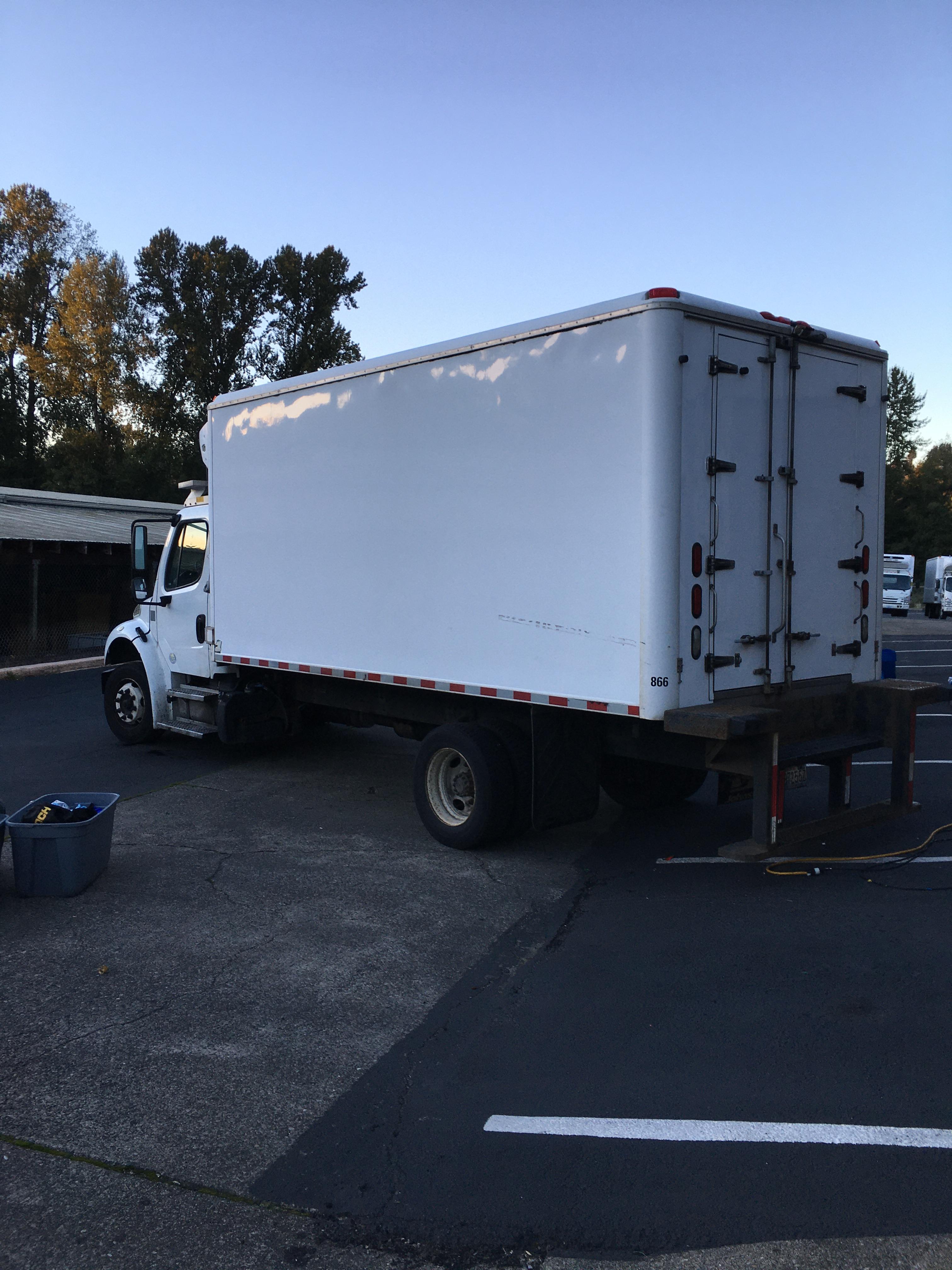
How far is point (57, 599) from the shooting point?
2211 cm

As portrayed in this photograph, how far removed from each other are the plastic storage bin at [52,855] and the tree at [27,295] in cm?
4337

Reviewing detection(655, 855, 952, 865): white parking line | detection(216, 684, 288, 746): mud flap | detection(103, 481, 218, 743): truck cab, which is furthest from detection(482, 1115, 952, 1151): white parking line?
detection(103, 481, 218, 743): truck cab

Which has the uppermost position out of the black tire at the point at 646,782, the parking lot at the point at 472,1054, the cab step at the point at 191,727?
the cab step at the point at 191,727

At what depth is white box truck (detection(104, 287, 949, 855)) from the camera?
6.11m

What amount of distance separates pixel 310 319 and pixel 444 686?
1567 inches

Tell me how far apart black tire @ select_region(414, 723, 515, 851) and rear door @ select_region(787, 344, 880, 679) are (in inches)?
84.1

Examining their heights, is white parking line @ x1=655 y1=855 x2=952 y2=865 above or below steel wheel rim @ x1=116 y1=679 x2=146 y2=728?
below

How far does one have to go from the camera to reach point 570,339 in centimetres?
639

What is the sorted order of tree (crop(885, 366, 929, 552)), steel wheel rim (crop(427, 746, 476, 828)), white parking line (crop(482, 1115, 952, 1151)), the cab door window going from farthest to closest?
tree (crop(885, 366, 929, 552))
the cab door window
steel wheel rim (crop(427, 746, 476, 828))
white parking line (crop(482, 1115, 952, 1151))

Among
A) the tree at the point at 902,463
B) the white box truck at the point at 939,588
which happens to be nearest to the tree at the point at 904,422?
the tree at the point at 902,463

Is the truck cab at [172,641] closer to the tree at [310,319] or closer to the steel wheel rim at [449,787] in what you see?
the steel wheel rim at [449,787]

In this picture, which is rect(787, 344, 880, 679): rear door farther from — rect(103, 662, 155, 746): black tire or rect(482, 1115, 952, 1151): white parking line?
rect(103, 662, 155, 746): black tire

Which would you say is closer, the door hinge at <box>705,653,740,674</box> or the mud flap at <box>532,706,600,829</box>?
the door hinge at <box>705,653,740,674</box>

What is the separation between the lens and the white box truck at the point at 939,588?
42.9 m
